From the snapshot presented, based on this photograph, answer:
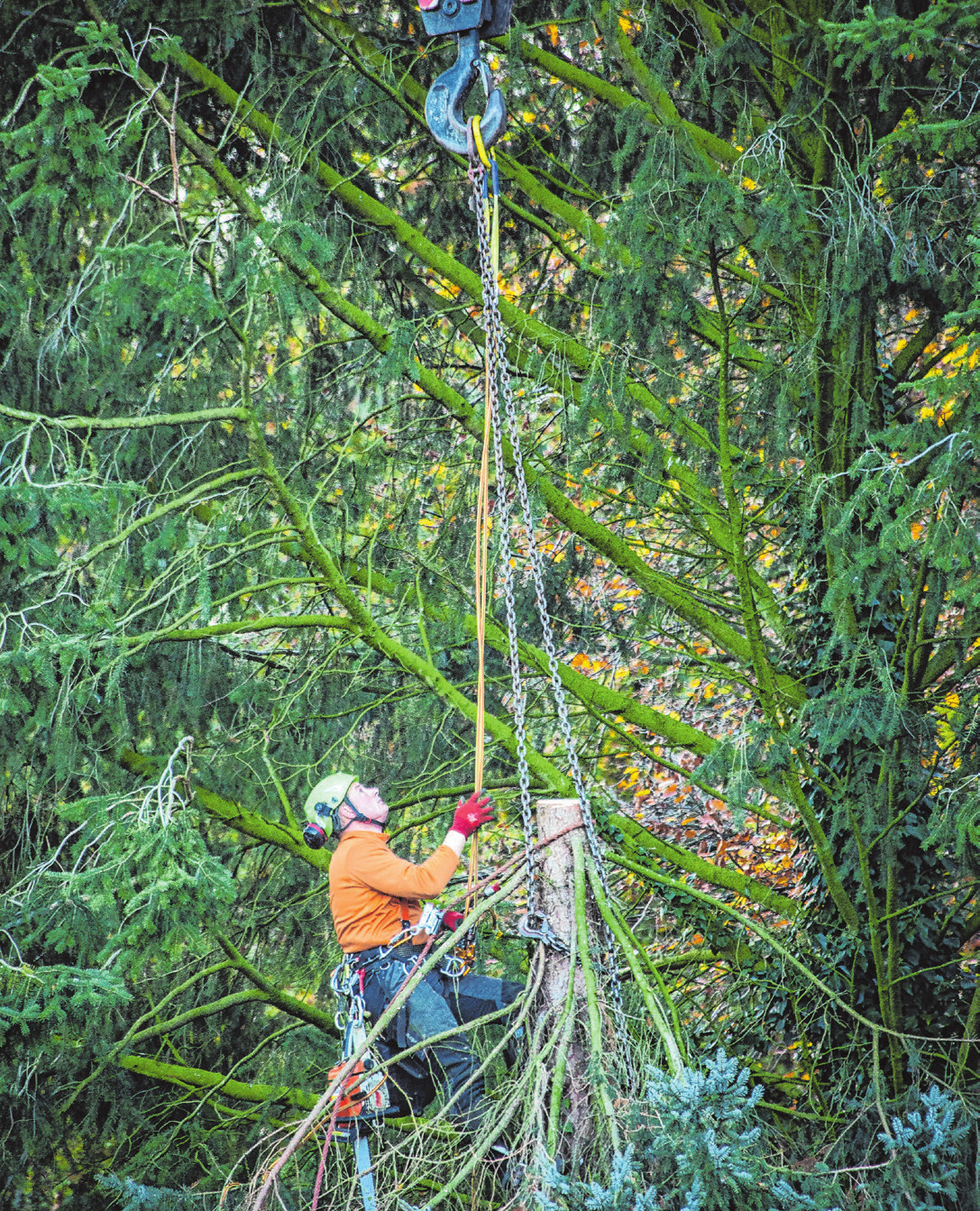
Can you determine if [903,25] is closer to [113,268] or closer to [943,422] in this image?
[943,422]

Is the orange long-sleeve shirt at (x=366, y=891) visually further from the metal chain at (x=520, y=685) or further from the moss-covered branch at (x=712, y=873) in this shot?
the moss-covered branch at (x=712, y=873)

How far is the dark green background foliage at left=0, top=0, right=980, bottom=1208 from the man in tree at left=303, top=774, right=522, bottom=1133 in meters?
0.41

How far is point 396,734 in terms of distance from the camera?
6.88m

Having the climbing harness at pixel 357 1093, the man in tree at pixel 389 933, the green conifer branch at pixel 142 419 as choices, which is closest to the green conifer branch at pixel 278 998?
the climbing harness at pixel 357 1093

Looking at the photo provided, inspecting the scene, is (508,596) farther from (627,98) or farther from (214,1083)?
(214,1083)

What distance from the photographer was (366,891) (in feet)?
13.6

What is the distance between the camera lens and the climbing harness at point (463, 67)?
3.07 m

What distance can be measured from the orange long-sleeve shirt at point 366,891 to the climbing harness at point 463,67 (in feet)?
7.25

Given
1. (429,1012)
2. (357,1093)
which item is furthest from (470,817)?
(357,1093)

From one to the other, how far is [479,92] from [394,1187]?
434 cm

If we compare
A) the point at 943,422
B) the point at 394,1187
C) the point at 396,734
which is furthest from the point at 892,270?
the point at 396,734

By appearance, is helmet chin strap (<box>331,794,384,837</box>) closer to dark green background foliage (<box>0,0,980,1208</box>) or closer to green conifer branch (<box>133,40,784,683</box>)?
dark green background foliage (<box>0,0,980,1208</box>)

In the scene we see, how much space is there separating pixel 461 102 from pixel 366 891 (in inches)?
98.2

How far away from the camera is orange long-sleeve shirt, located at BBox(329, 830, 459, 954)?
400 centimetres
